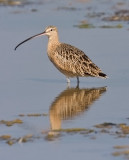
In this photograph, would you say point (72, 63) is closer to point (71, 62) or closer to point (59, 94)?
point (71, 62)

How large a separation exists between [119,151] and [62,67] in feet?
16.1

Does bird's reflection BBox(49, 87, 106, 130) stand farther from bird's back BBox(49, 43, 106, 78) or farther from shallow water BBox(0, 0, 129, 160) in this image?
bird's back BBox(49, 43, 106, 78)

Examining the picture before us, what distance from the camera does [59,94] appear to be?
466 inches

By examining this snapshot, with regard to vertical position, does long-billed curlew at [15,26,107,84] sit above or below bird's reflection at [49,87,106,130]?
above

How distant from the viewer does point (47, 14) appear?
2055 centimetres

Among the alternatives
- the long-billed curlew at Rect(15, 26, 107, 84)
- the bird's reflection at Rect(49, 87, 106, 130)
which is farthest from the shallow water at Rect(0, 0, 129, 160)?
the long-billed curlew at Rect(15, 26, 107, 84)

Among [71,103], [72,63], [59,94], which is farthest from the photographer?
[72,63]

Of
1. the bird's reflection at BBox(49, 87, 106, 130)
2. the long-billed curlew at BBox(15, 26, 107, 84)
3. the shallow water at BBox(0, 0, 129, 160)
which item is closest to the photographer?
the shallow water at BBox(0, 0, 129, 160)

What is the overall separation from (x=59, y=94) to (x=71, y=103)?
0.71m

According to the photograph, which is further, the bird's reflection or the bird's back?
the bird's back

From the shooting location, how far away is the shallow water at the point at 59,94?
862cm

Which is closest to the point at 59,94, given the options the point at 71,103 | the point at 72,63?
the point at 71,103

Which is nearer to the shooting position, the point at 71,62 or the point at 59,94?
the point at 59,94

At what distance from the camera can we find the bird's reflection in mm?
10172
